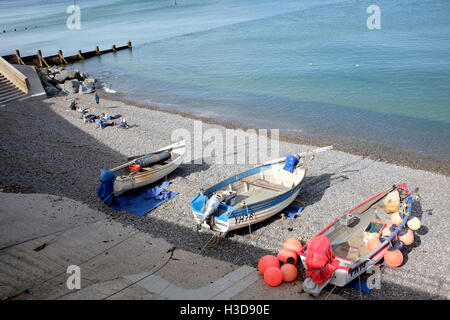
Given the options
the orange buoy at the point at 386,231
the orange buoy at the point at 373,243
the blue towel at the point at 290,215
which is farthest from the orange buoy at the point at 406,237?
the blue towel at the point at 290,215

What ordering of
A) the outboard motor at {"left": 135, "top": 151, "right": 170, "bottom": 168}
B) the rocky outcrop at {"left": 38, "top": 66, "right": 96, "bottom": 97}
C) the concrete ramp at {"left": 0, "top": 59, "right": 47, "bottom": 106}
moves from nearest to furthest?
1. the outboard motor at {"left": 135, "top": 151, "right": 170, "bottom": 168}
2. the concrete ramp at {"left": 0, "top": 59, "right": 47, "bottom": 106}
3. the rocky outcrop at {"left": 38, "top": 66, "right": 96, "bottom": 97}

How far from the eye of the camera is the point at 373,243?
10844mm

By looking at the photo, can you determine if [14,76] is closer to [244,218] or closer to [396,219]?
[244,218]

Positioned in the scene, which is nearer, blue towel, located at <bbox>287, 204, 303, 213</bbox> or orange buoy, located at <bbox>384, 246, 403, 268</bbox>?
orange buoy, located at <bbox>384, 246, 403, 268</bbox>

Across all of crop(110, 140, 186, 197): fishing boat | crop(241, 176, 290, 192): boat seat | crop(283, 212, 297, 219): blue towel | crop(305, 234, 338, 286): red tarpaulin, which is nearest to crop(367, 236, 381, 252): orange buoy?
crop(305, 234, 338, 286): red tarpaulin

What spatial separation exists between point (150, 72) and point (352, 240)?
125ft

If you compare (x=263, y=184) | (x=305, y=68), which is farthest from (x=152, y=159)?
(x=305, y=68)

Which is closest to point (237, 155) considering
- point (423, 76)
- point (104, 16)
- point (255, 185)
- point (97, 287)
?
point (255, 185)

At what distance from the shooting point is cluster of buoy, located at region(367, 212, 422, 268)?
10484mm

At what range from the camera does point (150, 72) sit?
146 ft

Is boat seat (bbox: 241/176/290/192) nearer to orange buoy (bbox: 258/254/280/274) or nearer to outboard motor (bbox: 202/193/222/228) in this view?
outboard motor (bbox: 202/193/222/228)

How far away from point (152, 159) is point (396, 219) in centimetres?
1046
